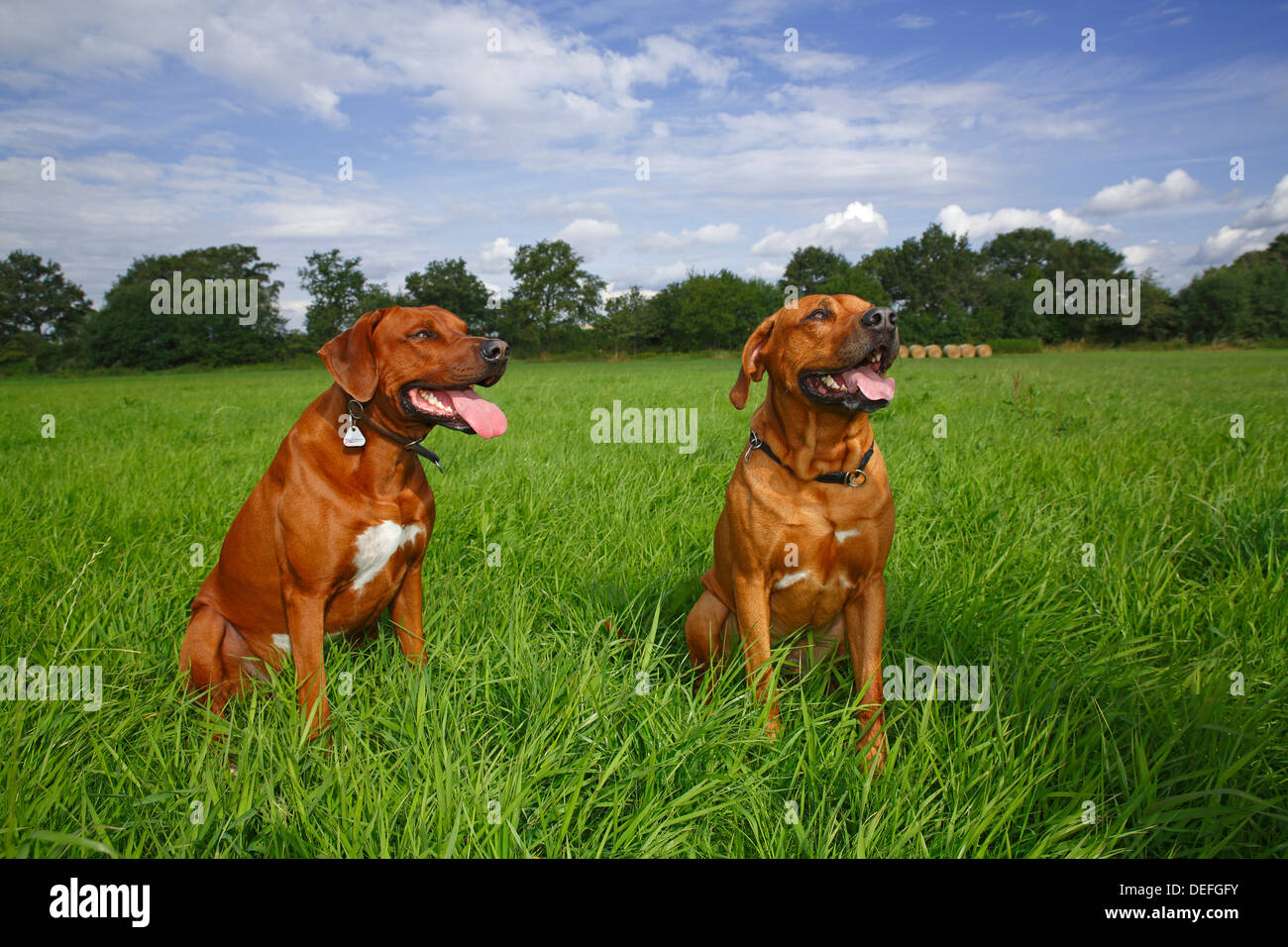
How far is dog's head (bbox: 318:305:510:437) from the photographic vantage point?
2502mm

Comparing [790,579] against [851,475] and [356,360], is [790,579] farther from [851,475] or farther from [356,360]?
[356,360]

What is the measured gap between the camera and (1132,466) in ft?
17.4

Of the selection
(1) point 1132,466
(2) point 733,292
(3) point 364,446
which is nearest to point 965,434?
(1) point 1132,466

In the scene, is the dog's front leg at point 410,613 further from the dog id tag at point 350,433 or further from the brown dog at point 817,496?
the brown dog at point 817,496

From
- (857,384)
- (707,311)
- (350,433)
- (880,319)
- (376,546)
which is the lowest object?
(376,546)

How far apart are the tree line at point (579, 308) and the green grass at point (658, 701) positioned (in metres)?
42.4

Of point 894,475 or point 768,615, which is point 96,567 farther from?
point 894,475

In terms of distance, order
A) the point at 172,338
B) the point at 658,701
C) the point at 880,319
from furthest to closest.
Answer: the point at 172,338, the point at 880,319, the point at 658,701

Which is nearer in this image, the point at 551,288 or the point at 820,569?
the point at 820,569

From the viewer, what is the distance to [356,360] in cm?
249

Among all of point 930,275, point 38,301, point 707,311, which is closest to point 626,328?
point 707,311

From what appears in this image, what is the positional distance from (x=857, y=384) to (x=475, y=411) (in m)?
1.43

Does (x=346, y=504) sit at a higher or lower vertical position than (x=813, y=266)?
lower
